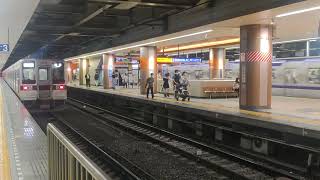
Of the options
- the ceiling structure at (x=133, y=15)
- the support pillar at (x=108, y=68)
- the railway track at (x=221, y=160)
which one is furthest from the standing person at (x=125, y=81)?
the railway track at (x=221, y=160)

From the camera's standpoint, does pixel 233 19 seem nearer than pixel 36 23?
Yes

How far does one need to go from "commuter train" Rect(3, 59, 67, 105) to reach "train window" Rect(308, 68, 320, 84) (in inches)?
499

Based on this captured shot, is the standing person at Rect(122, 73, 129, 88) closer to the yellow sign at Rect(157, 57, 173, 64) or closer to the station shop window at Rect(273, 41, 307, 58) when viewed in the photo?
the yellow sign at Rect(157, 57, 173, 64)

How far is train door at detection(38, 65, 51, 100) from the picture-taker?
22.3 metres

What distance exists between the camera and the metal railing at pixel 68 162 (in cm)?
299

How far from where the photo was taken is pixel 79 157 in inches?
132

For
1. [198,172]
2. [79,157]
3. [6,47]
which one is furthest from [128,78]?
[79,157]

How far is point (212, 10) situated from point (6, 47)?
507 inches

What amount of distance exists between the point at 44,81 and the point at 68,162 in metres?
19.3

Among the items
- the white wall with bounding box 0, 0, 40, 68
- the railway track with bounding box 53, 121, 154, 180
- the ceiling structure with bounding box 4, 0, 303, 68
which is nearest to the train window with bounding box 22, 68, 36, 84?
the ceiling structure with bounding box 4, 0, 303, 68

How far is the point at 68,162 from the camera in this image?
12.9ft

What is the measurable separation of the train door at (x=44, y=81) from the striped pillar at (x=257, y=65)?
38.4 feet

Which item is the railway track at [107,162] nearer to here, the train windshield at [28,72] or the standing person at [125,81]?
the train windshield at [28,72]

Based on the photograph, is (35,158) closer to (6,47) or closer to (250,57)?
(250,57)
